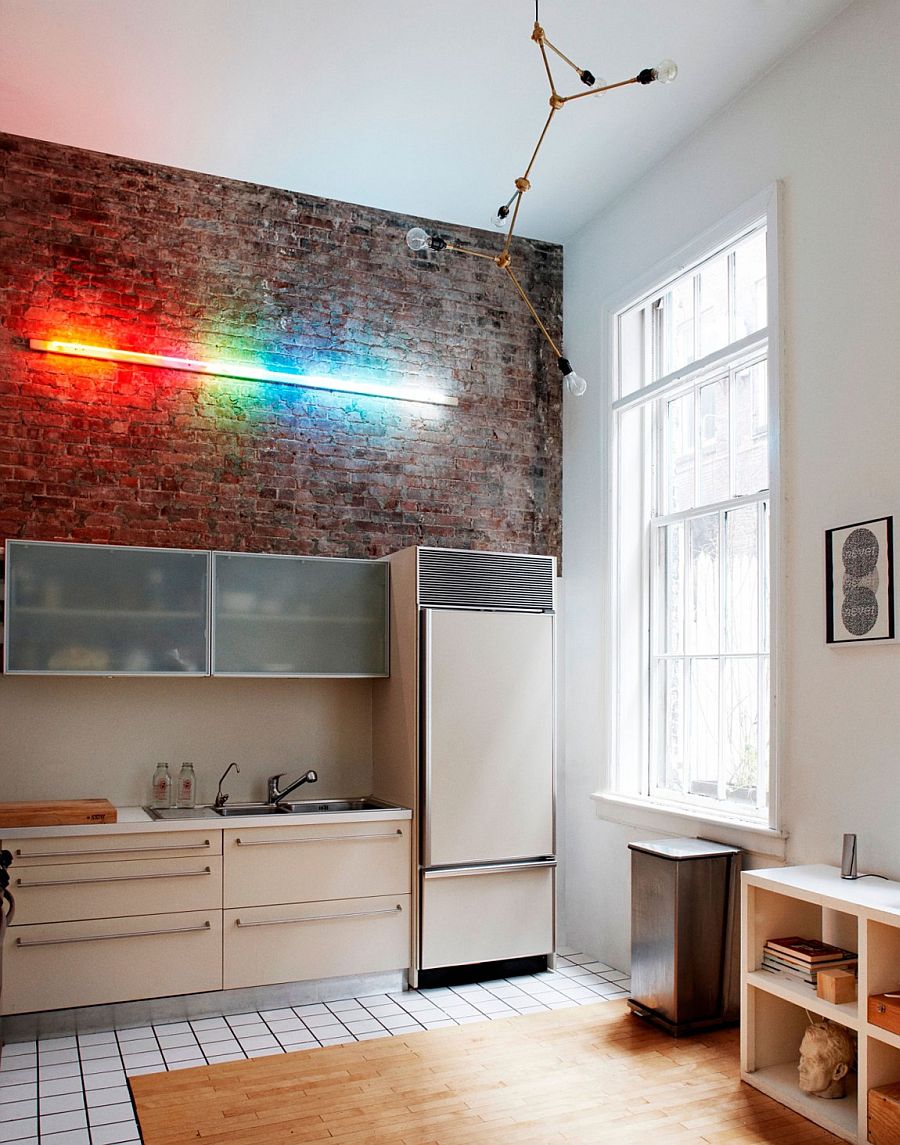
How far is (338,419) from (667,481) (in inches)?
67.6

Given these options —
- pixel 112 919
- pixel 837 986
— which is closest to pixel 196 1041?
pixel 112 919

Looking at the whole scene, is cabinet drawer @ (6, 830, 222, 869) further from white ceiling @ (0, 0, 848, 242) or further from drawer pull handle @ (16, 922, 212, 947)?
white ceiling @ (0, 0, 848, 242)

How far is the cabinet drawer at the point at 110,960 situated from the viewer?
3.95 m

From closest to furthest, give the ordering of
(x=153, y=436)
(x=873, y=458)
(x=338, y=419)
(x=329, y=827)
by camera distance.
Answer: (x=873, y=458), (x=329, y=827), (x=153, y=436), (x=338, y=419)

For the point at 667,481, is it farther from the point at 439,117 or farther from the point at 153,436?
the point at 153,436

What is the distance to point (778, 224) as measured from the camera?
410cm

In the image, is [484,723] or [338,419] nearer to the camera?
[484,723]

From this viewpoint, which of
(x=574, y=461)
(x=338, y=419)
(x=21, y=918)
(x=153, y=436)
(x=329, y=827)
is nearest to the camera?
(x=21, y=918)

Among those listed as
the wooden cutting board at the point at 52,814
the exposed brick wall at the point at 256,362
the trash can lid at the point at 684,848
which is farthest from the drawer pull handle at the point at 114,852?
the trash can lid at the point at 684,848

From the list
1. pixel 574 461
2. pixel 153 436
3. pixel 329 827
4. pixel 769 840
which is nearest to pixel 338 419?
pixel 153 436

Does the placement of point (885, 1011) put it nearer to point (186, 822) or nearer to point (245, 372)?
point (186, 822)

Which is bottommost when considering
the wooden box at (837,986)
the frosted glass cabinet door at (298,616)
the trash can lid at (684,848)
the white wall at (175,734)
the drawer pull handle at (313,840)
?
the wooden box at (837,986)

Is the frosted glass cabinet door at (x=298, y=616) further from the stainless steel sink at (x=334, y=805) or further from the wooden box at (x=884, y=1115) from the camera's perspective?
the wooden box at (x=884, y=1115)

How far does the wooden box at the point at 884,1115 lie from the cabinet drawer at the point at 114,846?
263 centimetres
